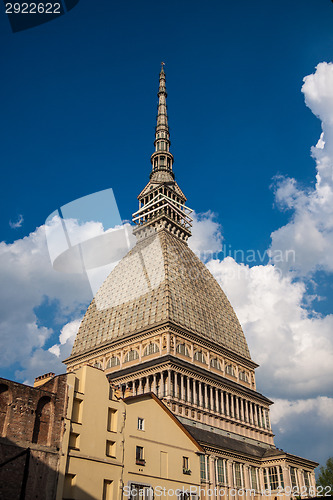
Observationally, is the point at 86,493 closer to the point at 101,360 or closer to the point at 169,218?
the point at 101,360

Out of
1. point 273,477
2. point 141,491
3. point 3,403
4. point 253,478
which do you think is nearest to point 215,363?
point 253,478

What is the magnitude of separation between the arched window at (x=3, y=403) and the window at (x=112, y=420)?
936 centimetres

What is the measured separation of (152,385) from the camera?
73062 mm

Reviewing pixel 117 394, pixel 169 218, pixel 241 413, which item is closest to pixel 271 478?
pixel 241 413

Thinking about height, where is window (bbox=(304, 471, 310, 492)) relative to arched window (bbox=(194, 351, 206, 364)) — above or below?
below

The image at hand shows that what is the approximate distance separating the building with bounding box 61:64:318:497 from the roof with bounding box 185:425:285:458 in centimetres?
33

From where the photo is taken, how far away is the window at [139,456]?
1562 inches

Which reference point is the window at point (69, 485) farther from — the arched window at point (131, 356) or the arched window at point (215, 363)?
the arched window at point (215, 363)

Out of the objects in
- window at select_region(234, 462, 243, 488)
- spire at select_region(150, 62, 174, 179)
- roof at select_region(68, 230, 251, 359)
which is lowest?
window at select_region(234, 462, 243, 488)

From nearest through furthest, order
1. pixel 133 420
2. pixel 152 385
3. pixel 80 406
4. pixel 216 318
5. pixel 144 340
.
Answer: pixel 80 406, pixel 133 420, pixel 152 385, pixel 144 340, pixel 216 318

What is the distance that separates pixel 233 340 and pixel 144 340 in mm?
22071

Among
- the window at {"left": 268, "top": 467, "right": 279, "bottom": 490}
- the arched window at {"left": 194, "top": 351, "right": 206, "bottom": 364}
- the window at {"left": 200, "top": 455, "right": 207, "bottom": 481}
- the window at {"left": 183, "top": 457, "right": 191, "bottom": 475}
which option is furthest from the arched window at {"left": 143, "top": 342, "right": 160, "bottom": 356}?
the window at {"left": 183, "top": 457, "right": 191, "bottom": 475}

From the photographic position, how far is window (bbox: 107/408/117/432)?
3879 cm

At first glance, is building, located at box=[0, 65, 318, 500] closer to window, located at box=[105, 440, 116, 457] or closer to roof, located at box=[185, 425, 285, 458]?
window, located at box=[105, 440, 116, 457]
